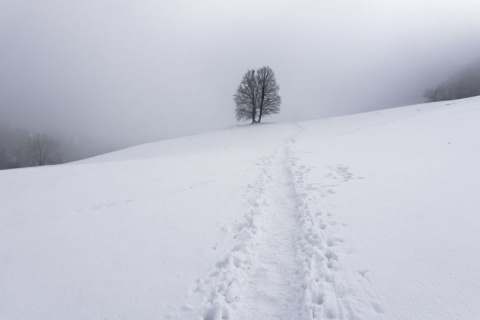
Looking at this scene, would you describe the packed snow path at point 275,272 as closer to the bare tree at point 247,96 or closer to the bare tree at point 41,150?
the bare tree at point 247,96

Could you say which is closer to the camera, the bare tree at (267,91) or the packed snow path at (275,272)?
the packed snow path at (275,272)

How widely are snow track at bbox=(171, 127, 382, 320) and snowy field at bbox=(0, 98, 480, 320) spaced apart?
0.02 metres

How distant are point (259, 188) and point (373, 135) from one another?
14.0 meters

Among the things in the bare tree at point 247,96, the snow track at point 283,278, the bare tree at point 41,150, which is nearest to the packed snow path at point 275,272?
the snow track at point 283,278

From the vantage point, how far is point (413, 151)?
12.5 metres

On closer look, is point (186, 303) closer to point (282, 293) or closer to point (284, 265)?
point (282, 293)

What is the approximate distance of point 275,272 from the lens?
14.8 ft

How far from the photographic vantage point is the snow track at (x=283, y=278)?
3574mm

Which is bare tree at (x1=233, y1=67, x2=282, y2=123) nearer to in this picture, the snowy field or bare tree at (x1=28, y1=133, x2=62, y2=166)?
the snowy field

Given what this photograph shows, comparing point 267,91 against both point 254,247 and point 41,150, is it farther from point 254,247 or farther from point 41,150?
point 41,150

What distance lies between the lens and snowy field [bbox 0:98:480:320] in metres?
3.65

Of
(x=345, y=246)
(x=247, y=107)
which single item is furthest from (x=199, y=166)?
(x=247, y=107)

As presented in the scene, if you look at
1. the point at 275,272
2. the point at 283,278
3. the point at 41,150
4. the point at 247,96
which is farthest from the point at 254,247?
the point at 41,150

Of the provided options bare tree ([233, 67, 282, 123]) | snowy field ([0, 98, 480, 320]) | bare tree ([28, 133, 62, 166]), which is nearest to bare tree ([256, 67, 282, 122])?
bare tree ([233, 67, 282, 123])
